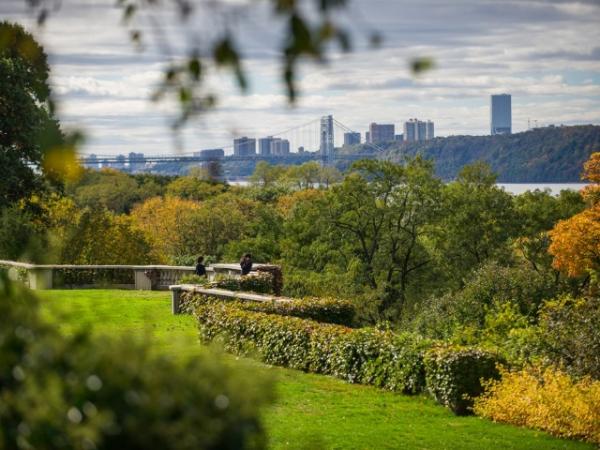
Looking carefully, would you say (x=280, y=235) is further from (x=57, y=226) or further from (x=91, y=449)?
(x=91, y=449)

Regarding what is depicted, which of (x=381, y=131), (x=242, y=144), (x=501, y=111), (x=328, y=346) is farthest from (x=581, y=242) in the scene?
(x=501, y=111)

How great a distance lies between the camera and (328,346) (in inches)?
696

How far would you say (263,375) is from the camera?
3.51 m

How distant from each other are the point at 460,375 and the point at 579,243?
26380 millimetres

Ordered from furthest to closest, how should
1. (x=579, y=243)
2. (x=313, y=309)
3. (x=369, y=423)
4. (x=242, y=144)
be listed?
(x=579, y=243) → (x=313, y=309) → (x=369, y=423) → (x=242, y=144)

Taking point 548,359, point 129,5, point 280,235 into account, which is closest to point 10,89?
point 548,359

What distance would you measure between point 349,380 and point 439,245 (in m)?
35.2

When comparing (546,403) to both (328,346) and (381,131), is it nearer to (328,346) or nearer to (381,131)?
(328,346)

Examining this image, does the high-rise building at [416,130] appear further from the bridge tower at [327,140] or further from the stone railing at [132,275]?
the stone railing at [132,275]

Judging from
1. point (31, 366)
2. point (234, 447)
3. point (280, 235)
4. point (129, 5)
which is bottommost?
point (280, 235)

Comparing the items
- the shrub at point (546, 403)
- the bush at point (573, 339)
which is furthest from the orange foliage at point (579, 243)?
the shrub at point (546, 403)

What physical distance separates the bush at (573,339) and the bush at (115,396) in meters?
12.8

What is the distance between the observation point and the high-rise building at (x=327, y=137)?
415 ft

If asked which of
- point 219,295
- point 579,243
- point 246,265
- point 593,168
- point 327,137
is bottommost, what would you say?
point 579,243
